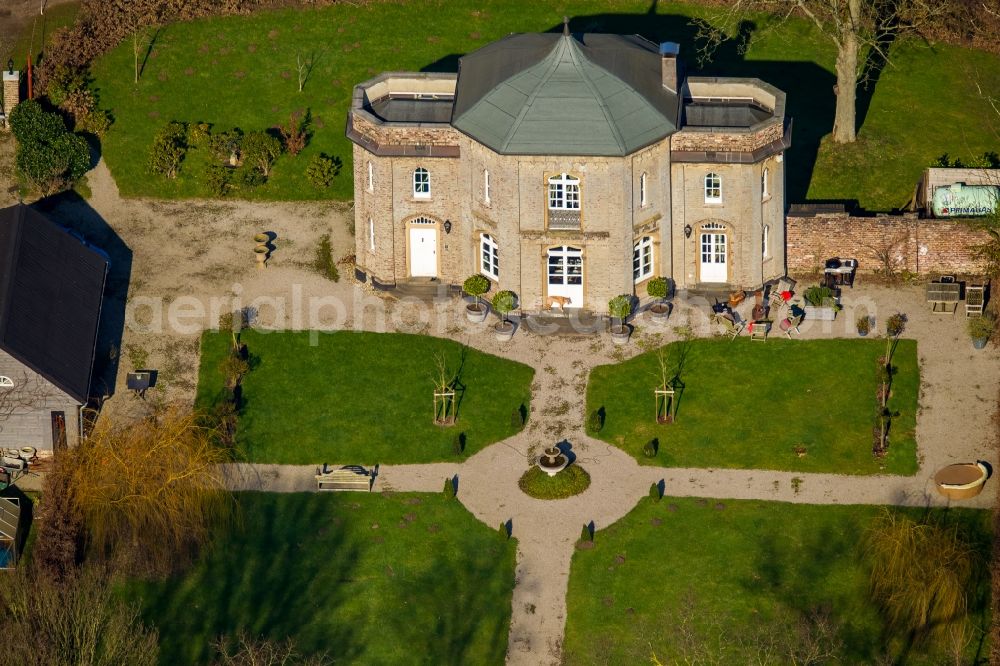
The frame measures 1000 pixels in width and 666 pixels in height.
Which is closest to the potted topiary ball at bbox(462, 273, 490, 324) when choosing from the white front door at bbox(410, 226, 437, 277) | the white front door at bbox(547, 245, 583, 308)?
the white front door at bbox(410, 226, 437, 277)

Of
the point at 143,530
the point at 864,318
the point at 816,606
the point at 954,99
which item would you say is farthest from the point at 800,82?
the point at 143,530

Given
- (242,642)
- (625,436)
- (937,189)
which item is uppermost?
(937,189)

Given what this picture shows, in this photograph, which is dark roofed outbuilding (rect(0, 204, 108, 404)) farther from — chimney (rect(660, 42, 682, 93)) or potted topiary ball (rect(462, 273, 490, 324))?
chimney (rect(660, 42, 682, 93))

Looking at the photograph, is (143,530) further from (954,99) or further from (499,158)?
(954,99)

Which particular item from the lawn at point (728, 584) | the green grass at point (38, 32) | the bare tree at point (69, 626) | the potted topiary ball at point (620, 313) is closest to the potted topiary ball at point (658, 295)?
the potted topiary ball at point (620, 313)

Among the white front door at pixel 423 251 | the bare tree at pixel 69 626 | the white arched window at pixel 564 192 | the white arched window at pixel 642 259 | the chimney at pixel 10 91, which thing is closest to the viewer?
the bare tree at pixel 69 626

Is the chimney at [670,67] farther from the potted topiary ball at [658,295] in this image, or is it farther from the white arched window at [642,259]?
the potted topiary ball at [658,295]
